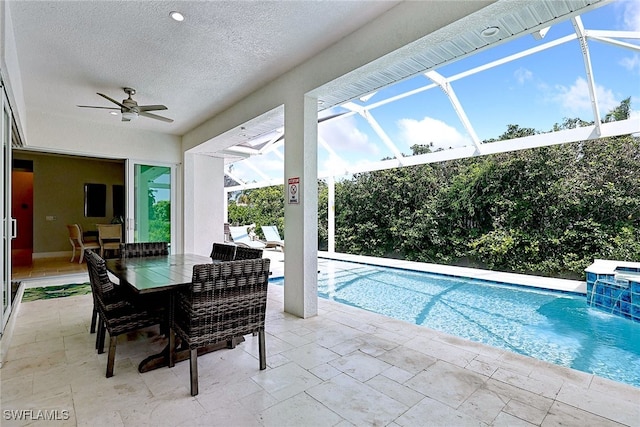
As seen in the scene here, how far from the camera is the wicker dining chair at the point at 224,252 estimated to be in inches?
139

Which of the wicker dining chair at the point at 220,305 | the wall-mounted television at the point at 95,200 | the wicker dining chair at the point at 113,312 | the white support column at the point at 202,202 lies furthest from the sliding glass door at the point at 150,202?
the wicker dining chair at the point at 220,305

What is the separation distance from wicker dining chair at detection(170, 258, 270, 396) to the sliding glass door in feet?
15.4

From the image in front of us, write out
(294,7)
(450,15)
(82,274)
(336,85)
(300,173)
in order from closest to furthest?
(450,15), (294,7), (336,85), (300,173), (82,274)

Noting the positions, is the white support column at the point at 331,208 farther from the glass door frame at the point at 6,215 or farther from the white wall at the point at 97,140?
the glass door frame at the point at 6,215

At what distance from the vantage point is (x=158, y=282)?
2.24m

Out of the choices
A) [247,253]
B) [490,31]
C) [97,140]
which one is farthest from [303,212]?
[97,140]

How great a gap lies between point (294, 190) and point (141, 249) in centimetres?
197

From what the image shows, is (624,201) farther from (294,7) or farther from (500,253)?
(294,7)

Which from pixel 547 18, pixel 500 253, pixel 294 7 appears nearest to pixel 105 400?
pixel 294 7

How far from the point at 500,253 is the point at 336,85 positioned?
6.20 meters

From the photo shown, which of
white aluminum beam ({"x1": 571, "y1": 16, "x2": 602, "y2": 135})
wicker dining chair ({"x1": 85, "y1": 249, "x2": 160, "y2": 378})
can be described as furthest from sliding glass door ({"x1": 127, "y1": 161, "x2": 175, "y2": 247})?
white aluminum beam ({"x1": 571, "y1": 16, "x2": 602, "y2": 135})

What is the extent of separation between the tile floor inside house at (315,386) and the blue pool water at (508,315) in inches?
47.5

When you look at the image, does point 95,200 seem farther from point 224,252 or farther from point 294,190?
point 294,190

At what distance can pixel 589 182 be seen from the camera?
251 inches
